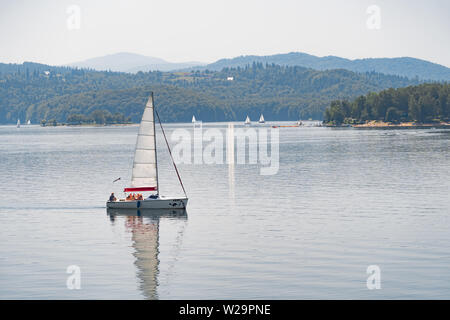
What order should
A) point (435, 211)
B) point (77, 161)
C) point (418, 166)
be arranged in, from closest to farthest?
point (435, 211), point (418, 166), point (77, 161)

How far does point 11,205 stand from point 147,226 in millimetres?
23473

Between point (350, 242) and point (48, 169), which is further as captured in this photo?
point (48, 169)

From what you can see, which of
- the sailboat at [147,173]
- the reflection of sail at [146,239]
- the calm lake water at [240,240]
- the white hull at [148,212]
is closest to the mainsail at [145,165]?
the sailboat at [147,173]

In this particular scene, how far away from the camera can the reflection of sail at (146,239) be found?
130 feet

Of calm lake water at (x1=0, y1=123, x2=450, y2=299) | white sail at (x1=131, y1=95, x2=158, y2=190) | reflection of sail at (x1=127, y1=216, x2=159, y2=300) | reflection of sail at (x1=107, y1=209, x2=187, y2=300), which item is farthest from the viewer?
white sail at (x1=131, y1=95, x2=158, y2=190)

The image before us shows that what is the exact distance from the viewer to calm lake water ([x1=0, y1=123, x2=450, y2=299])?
3819cm

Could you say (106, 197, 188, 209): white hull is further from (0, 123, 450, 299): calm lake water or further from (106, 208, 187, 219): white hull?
(0, 123, 450, 299): calm lake water

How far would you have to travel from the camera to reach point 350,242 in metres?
49.7

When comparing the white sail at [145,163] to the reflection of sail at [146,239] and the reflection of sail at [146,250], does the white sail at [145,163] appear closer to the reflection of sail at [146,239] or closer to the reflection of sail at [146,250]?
the reflection of sail at [146,239]

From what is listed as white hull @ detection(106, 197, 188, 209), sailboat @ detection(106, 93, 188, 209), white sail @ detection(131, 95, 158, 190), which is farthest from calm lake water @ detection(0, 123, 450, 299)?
white sail @ detection(131, 95, 158, 190)

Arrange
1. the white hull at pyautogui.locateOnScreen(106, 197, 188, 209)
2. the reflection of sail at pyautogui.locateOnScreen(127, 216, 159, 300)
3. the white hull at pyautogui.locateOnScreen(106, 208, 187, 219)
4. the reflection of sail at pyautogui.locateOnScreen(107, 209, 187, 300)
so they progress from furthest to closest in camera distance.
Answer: the white hull at pyautogui.locateOnScreen(106, 197, 188, 209), the white hull at pyautogui.locateOnScreen(106, 208, 187, 219), the reflection of sail at pyautogui.locateOnScreen(107, 209, 187, 300), the reflection of sail at pyautogui.locateOnScreen(127, 216, 159, 300)

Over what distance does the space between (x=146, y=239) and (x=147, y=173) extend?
16551 mm
